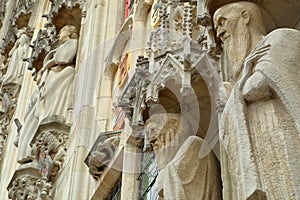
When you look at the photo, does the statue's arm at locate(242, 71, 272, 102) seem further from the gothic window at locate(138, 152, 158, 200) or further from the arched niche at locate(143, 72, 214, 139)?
the gothic window at locate(138, 152, 158, 200)

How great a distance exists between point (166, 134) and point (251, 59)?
127 cm

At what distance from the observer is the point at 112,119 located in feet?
30.4

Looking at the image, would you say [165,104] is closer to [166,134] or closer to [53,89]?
[166,134]

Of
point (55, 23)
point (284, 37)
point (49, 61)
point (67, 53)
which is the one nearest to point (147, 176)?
point (284, 37)

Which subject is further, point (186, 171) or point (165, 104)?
point (165, 104)

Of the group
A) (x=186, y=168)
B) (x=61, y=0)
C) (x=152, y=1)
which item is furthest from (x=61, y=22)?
(x=186, y=168)

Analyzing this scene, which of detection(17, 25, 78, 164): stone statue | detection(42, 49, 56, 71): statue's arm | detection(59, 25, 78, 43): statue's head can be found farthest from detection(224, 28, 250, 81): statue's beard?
detection(59, 25, 78, 43): statue's head

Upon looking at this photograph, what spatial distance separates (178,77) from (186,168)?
0.89 m

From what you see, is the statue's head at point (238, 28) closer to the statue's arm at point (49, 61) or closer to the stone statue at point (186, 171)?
the stone statue at point (186, 171)

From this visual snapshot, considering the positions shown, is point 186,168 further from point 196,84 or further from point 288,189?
point 288,189

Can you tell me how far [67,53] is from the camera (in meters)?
11.4

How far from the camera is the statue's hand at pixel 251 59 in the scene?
14.5ft

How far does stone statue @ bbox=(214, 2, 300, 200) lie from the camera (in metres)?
3.83

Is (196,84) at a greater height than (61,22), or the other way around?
(61,22)
